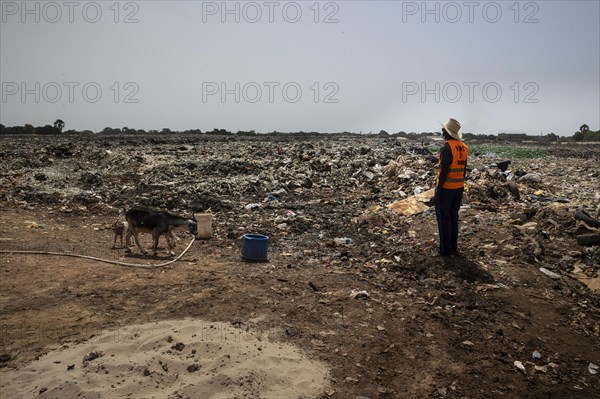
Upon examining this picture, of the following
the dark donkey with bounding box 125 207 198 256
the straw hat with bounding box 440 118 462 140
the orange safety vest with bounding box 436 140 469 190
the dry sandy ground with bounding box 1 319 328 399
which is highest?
the straw hat with bounding box 440 118 462 140

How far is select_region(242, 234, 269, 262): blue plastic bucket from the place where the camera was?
5684mm

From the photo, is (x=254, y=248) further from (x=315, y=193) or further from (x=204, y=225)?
(x=315, y=193)

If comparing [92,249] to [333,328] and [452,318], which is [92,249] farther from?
[452,318]

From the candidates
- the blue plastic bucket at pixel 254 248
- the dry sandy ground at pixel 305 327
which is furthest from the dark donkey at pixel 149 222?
the blue plastic bucket at pixel 254 248

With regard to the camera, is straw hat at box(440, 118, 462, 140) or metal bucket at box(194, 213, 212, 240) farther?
metal bucket at box(194, 213, 212, 240)

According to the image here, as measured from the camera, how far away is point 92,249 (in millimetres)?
6234

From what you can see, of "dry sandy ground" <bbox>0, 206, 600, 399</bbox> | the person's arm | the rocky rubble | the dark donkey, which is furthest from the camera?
the rocky rubble

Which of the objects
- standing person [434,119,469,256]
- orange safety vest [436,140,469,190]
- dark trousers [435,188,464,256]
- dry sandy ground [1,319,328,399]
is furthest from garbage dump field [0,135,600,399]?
orange safety vest [436,140,469,190]

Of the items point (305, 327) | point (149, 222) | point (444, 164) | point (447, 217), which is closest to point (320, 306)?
point (305, 327)

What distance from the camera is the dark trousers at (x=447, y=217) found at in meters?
5.32

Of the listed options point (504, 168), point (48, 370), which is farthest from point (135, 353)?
point (504, 168)

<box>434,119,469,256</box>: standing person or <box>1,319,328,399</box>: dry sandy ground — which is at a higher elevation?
<box>434,119,469,256</box>: standing person

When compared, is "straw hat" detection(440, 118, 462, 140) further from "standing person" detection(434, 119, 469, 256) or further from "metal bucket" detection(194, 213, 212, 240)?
"metal bucket" detection(194, 213, 212, 240)

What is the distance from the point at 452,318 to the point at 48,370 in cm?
345
